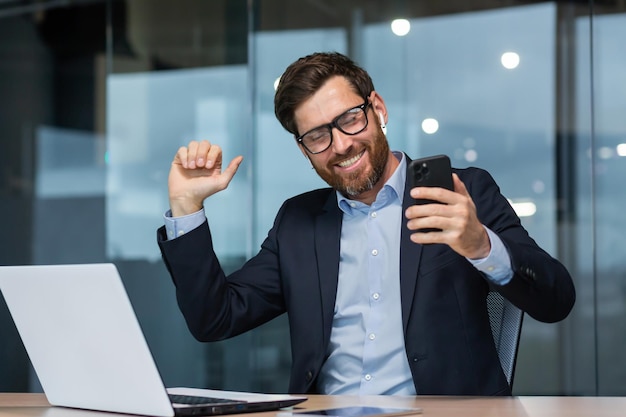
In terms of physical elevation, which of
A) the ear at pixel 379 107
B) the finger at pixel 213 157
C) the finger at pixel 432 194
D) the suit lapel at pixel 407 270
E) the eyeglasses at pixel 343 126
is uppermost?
the ear at pixel 379 107

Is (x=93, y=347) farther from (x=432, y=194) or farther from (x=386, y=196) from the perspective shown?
(x=386, y=196)

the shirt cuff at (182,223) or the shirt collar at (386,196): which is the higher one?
the shirt collar at (386,196)

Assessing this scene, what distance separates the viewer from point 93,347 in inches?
61.9

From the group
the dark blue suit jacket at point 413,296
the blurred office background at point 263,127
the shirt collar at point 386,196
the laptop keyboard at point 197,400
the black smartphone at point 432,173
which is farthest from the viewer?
the blurred office background at point 263,127

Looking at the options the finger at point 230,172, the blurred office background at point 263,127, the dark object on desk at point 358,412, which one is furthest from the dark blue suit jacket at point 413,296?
the blurred office background at point 263,127

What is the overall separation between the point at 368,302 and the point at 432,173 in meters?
A: 0.55

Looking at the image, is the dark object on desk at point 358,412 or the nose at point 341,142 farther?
the nose at point 341,142

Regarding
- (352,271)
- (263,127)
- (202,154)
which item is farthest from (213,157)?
(263,127)

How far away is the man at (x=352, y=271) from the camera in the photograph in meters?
2.06

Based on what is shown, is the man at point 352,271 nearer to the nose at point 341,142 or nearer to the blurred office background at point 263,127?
the nose at point 341,142

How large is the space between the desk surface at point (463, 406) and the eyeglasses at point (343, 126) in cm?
69

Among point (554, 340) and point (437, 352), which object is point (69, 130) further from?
point (437, 352)

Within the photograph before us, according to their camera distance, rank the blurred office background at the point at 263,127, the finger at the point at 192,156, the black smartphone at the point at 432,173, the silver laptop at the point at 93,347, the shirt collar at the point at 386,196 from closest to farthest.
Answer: the silver laptop at the point at 93,347
the black smartphone at the point at 432,173
the finger at the point at 192,156
the shirt collar at the point at 386,196
the blurred office background at the point at 263,127

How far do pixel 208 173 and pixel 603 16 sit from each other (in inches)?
106
